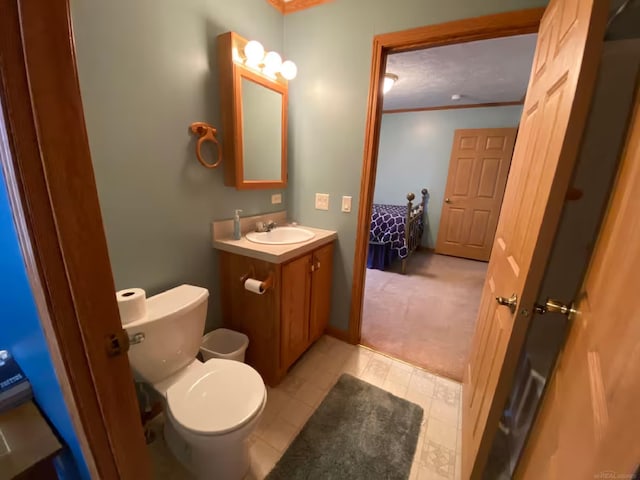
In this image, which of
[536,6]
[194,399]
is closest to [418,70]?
[536,6]

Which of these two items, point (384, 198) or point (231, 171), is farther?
point (384, 198)

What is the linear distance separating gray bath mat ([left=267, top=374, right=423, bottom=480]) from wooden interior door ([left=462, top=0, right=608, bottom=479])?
30 cm

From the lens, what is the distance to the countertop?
4.64 feet

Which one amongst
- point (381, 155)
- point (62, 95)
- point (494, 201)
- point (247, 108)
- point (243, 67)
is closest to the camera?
point (62, 95)

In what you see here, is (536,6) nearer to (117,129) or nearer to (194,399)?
(117,129)

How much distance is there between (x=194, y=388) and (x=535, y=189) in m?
1.51

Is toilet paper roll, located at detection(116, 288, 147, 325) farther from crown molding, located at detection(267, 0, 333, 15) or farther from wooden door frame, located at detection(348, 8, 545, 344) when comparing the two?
crown molding, located at detection(267, 0, 333, 15)

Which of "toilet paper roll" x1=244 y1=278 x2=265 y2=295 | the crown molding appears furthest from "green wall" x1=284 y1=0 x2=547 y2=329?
"toilet paper roll" x1=244 y1=278 x2=265 y2=295

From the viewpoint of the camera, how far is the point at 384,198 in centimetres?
504

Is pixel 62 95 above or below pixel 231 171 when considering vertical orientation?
above

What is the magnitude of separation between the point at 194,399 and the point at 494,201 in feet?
14.4

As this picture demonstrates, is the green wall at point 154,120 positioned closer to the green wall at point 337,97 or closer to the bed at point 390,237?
the green wall at point 337,97

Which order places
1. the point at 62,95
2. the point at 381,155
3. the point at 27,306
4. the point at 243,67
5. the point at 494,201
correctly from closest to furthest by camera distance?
the point at 62,95
the point at 27,306
the point at 243,67
the point at 494,201
the point at 381,155

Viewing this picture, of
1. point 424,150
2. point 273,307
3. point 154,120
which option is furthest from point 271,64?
Answer: point 424,150
